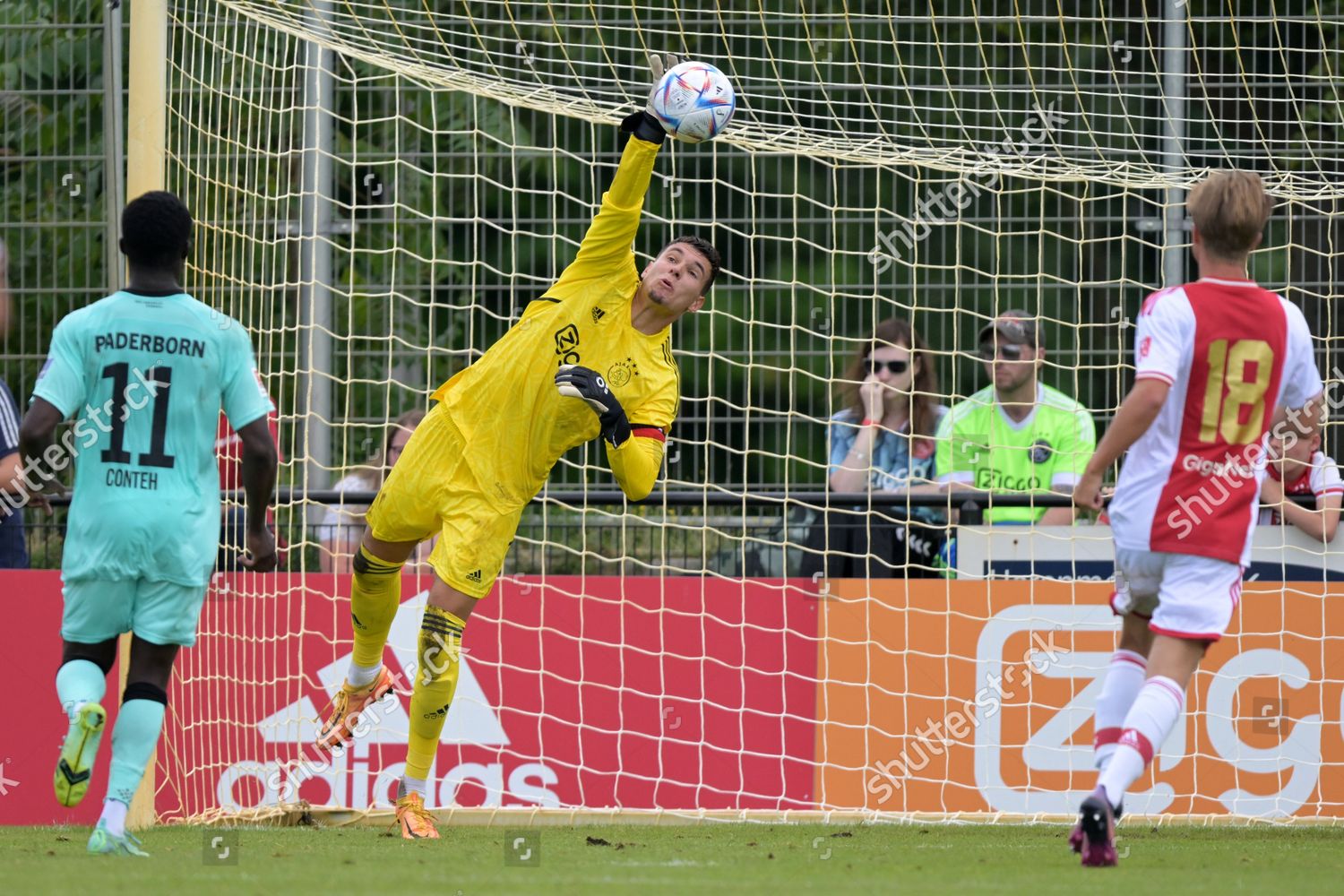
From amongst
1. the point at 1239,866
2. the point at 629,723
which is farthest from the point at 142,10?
the point at 1239,866

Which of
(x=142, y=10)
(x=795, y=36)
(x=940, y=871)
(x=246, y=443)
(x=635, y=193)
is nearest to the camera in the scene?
(x=940, y=871)

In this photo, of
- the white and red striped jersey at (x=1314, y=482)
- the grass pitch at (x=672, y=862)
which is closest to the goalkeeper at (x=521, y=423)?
the grass pitch at (x=672, y=862)

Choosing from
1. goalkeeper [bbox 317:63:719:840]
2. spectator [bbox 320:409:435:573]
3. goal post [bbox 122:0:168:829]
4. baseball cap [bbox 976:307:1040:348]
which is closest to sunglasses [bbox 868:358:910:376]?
baseball cap [bbox 976:307:1040:348]

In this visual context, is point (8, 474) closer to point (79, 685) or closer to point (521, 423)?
point (521, 423)

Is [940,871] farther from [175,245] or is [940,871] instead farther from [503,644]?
[503,644]

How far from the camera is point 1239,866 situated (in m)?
5.49

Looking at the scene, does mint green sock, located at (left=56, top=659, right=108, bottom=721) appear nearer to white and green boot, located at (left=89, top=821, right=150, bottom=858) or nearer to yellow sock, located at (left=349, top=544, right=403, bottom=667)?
white and green boot, located at (left=89, top=821, right=150, bottom=858)

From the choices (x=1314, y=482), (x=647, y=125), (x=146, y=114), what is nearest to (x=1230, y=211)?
(x=647, y=125)

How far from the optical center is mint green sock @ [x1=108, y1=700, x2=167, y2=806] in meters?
5.49

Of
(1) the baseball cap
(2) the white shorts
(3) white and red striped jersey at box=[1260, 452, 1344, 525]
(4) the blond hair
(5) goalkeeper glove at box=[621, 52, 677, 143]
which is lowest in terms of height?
(2) the white shorts

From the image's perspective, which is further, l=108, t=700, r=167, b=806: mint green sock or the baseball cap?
the baseball cap

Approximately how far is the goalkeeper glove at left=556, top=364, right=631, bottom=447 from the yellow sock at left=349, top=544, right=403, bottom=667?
1.23m

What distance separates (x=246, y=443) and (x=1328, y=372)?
532 cm

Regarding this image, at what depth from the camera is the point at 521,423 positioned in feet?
22.1
